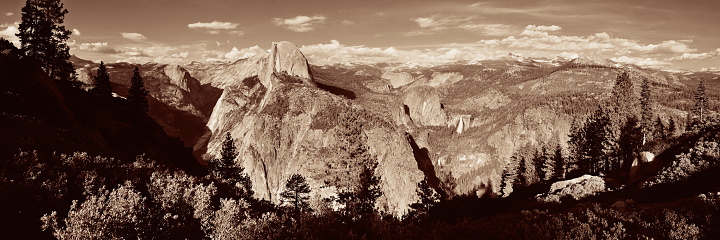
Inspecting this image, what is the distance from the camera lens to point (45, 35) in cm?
4272

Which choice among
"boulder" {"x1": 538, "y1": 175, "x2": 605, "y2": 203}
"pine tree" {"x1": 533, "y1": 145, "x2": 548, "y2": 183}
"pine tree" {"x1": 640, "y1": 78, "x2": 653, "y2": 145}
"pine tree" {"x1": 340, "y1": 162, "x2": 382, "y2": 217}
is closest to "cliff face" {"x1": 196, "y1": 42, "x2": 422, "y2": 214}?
"pine tree" {"x1": 533, "y1": 145, "x2": 548, "y2": 183}

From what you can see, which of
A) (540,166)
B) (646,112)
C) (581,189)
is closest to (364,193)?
(581,189)

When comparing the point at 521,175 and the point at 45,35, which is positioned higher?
the point at 45,35

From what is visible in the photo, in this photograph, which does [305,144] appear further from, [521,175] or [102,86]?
[102,86]

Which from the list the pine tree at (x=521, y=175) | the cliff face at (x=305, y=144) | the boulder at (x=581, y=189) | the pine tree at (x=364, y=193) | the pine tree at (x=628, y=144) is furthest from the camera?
the cliff face at (x=305, y=144)

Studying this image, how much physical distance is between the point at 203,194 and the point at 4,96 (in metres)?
18.0

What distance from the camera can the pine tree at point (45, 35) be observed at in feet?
138

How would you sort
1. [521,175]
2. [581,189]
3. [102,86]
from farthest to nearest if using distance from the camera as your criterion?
[521,175]
[102,86]
[581,189]

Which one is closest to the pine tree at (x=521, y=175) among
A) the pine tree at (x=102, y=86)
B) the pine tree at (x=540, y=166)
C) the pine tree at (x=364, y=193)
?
A: the pine tree at (x=540, y=166)

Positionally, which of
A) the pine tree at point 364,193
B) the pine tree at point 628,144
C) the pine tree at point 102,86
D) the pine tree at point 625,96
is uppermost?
the pine tree at point 102,86

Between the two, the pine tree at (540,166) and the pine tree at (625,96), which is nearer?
the pine tree at (540,166)

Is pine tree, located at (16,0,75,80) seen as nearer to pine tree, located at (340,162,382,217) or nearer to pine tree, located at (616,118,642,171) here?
pine tree, located at (340,162,382,217)

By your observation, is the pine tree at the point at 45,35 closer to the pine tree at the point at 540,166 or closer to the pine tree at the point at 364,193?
the pine tree at the point at 364,193

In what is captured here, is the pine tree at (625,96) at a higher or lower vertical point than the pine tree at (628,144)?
higher
